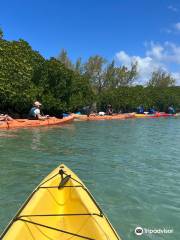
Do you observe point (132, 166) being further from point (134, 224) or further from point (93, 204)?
point (93, 204)

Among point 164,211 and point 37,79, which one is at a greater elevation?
point 37,79

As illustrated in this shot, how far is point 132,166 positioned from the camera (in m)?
13.7

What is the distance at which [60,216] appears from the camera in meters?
6.53

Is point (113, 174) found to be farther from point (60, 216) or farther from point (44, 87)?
point (44, 87)

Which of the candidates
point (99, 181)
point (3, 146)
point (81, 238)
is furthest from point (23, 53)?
point (81, 238)

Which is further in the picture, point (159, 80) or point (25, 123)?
point (159, 80)

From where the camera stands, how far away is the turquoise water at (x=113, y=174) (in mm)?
8328

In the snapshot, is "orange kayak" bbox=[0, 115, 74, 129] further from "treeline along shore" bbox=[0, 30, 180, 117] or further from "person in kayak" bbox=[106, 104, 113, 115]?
"person in kayak" bbox=[106, 104, 113, 115]

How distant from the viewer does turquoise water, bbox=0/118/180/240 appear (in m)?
8.33

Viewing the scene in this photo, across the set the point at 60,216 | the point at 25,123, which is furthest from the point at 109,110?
the point at 60,216

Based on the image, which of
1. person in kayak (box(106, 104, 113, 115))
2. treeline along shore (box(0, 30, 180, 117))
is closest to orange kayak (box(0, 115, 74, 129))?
treeline along shore (box(0, 30, 180, 117))

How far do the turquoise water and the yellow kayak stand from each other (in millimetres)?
1190

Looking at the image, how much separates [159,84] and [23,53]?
53.7 meters

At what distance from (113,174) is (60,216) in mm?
5802
